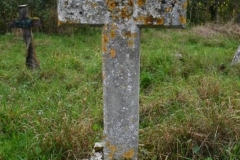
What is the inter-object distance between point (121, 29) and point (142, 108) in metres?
1.80

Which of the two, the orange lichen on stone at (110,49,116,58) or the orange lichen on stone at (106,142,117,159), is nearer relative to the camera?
the orange lichen on stone at (110,49,116,58)

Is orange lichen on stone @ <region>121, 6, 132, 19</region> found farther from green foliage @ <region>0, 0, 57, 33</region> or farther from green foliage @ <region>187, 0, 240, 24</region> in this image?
green foliage @ <region>187, 0, 240, 24</region>

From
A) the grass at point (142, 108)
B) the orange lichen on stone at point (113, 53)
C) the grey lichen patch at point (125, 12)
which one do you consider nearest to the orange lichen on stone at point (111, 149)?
the grass at point (142, 108)

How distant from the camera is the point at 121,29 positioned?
2.25 meters

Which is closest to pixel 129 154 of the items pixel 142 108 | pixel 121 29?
pixel 121 29

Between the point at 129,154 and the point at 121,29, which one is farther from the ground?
the point at 121,29

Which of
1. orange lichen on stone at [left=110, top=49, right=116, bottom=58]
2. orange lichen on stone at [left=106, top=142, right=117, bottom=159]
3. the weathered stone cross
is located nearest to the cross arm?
the weathered stone cross

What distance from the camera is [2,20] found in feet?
36.3

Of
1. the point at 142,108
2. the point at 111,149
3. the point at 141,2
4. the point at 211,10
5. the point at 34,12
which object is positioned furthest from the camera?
the point at 211,10

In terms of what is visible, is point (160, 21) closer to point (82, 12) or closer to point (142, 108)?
point (82, 12)

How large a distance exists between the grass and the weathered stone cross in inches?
25.5

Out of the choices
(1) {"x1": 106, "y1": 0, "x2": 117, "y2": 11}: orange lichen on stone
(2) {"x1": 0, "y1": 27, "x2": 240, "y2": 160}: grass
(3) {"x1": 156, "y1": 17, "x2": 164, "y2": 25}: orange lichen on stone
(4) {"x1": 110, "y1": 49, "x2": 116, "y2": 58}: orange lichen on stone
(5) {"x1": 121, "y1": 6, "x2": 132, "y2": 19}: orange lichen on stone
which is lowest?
(2) {"x1": 0, "y1": 27, "x2": 240, "y2": 160}: grass

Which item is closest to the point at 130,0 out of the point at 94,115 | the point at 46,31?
the point at 94,115

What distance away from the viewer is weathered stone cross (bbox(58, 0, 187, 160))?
2203 mm
